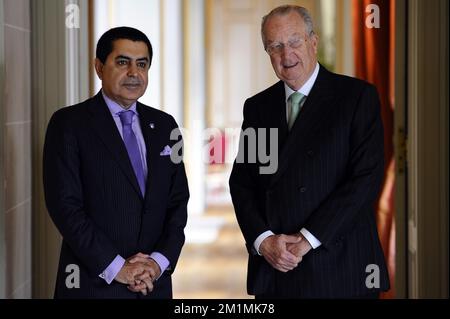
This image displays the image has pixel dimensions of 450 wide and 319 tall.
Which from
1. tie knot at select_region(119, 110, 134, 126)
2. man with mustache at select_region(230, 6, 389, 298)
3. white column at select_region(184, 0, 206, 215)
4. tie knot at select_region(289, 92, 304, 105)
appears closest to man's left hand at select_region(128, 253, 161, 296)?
man with mustache at select_region(230, 6, 389, 298)

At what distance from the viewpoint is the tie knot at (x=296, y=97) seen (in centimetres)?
230

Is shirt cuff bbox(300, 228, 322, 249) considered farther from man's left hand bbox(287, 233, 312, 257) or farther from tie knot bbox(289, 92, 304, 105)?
tie knot bbox(289, 92, 304, 105)

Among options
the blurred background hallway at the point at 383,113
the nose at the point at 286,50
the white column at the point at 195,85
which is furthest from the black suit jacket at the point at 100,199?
the white column at the point at 195,85

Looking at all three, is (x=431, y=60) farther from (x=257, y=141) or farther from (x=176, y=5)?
(x=176, y=5)

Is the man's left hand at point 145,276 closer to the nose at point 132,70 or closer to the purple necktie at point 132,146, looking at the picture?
the purple necktie at point 132,146

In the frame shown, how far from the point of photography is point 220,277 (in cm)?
523

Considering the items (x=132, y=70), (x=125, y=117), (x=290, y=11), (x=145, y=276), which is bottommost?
(x=145, y=276)

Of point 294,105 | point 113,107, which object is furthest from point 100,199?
point 294,105

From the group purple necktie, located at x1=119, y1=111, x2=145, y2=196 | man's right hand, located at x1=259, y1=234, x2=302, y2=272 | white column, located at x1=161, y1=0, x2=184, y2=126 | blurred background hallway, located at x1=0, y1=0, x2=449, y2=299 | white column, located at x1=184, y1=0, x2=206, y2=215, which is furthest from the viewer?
white column, located at x1=184, y1=0, x2=206, y2=215

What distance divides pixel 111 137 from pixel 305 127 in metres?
0.57

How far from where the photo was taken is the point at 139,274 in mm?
2174

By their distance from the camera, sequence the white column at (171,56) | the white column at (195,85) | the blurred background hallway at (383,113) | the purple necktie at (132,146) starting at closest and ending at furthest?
1. the purple necktie at (132,146)
2. the blurred background hallway at (383,113)
3. the white column at (171,56)
4. the white column at (195,85)

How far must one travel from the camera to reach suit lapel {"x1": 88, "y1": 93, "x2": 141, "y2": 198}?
2.21 metres

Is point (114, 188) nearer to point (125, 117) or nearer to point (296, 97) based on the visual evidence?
point (125, 117)
